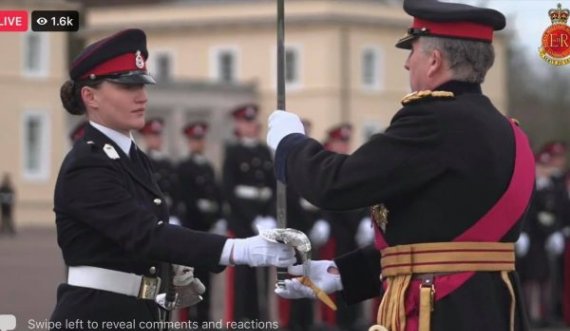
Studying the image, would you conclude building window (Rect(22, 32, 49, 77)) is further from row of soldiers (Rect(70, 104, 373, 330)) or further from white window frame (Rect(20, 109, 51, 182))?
row of soldiers (Rect(70, 104, 373, 330))

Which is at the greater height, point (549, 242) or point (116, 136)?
point (116, 136)

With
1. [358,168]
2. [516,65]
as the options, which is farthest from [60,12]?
[516,65]

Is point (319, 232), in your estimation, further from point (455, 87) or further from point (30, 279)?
point (455, 87)

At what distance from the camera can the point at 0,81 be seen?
154 feet

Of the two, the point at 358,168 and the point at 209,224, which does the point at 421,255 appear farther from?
the point at 209,224

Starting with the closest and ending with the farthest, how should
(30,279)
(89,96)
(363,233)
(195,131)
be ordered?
(89,96)
(363,233)
(195,131)
(30,279)

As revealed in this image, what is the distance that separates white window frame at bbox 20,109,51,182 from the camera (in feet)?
156

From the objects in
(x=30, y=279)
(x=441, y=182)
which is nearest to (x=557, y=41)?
(x=441, y=182)

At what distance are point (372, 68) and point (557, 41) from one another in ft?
170

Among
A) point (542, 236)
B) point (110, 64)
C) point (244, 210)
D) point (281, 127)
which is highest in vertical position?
point (110, 64)

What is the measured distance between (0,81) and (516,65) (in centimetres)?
1595

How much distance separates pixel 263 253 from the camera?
5.06 meters

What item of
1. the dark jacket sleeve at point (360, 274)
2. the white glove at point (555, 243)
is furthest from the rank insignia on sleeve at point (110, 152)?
the white glove at point (555, 243)

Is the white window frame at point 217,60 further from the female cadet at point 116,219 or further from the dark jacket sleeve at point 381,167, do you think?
the dark jacket sleeve at point 381,167
